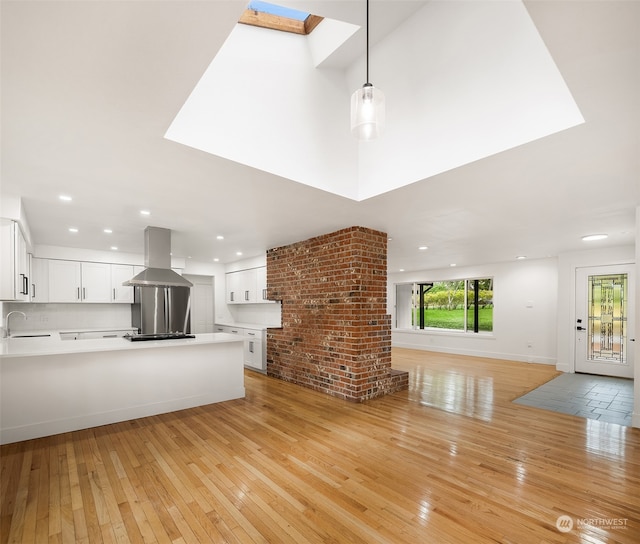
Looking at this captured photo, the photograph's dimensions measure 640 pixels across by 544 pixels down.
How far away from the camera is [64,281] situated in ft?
21.2

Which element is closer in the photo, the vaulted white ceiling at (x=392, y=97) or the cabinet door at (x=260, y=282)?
the vaulted white ceiling at (x=392, y=97)

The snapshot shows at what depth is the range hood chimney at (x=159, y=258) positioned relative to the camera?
14.9 ft

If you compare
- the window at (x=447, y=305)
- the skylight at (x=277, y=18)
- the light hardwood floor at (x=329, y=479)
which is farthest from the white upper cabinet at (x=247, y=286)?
the window at (x=447, y=305)

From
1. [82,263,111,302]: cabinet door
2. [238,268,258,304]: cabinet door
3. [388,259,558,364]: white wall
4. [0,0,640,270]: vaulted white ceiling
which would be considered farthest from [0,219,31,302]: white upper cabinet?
[388,259,558,364]: white wall

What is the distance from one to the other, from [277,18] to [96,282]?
632 centimetres

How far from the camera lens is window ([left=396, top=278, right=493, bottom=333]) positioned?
8.59 m

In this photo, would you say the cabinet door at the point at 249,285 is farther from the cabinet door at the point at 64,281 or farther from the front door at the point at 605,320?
the front door at the point at 605,320

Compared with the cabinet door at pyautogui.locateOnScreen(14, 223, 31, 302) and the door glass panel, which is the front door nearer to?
the door glass panel

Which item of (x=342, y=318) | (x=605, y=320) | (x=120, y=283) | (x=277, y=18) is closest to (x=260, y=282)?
(x=120, y=283)

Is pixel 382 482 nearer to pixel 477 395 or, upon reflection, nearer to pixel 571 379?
pixel 477 395

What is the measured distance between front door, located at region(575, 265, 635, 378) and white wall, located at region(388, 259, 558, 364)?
31.1 inches

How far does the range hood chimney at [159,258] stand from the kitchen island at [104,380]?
32.4 inches

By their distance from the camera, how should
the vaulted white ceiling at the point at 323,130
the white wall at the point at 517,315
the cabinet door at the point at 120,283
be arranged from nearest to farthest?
the vaulted white ceiling at the point at 323,130, the cabinet door at the point at 120,283, the white wall at the point at 517,315

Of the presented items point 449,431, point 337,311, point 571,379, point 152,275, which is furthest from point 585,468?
point 152,275
